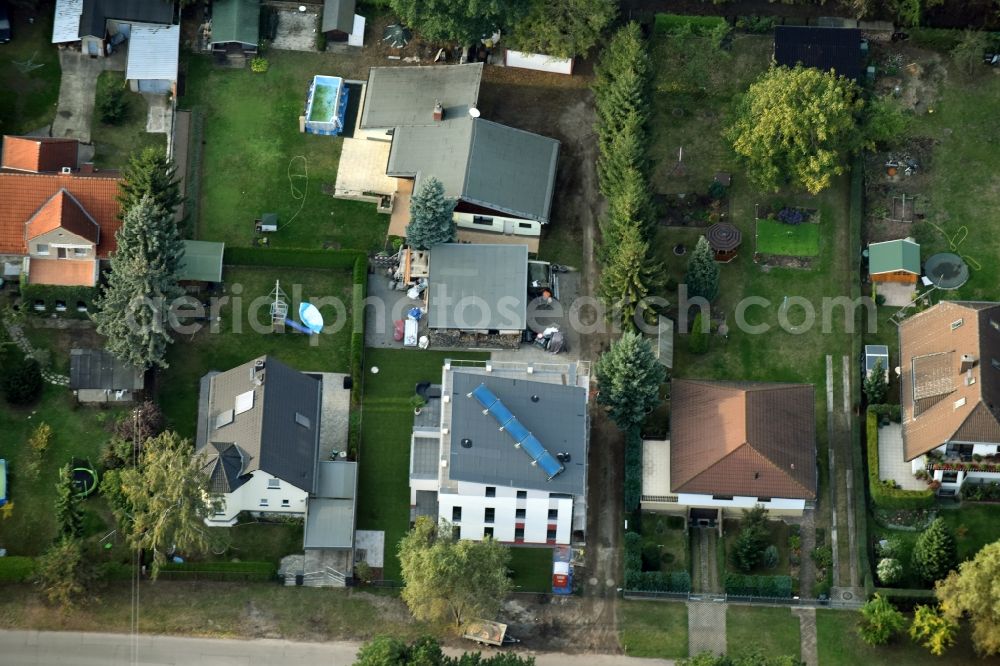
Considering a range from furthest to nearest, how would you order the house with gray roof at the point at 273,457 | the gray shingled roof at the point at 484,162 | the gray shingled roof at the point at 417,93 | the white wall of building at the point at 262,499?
the gray shingled roof at the point at 417,93 → the gray shingled roof at the point at 484,162 → the white wall of building at the point at 262,499 → the house with gray roof at the point at 273,457

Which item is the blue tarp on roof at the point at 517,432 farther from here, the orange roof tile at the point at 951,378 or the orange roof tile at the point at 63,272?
the orange roof tile at the point at 63,272

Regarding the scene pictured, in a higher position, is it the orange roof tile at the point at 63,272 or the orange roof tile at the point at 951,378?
the orange roof tile at the point at 63,272

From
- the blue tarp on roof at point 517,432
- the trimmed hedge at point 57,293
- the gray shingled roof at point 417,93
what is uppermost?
the gray shingled roof at point 417,93

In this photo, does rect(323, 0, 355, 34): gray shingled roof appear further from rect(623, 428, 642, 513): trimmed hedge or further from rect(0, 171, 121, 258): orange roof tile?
rect(623, 428, 642, 513): trimmed hedge

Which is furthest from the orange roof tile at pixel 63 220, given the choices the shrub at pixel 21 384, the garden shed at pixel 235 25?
the garden shed at pixel 235 25

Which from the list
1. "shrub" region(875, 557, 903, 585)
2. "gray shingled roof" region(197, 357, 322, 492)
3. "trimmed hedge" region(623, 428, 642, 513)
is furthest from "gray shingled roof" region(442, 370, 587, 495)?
"shrub" region(875, 557, 903, 585)

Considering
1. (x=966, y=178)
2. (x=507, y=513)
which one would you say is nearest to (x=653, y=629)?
(x=507, y=513)

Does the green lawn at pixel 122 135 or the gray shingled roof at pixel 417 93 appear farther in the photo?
the green lawn at pixel 122 135


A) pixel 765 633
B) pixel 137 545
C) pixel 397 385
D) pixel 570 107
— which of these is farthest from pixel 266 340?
pixel 765 633

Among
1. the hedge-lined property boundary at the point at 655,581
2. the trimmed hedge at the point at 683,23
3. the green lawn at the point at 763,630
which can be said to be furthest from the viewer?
the trimmed hedge at the point at 683,23
